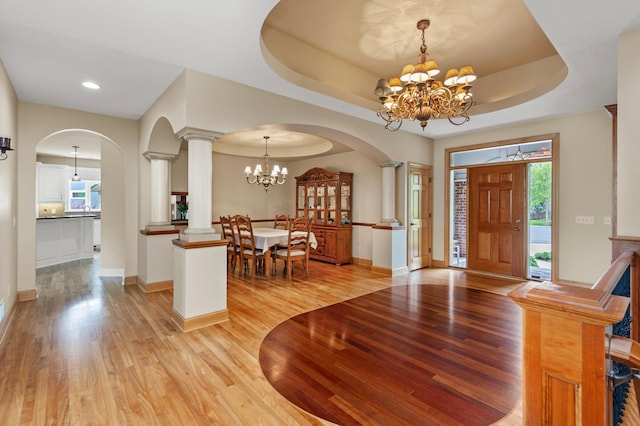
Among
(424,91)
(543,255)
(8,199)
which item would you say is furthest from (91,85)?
(543,255)

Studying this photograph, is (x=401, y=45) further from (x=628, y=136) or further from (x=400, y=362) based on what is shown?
(x=400, y=362)

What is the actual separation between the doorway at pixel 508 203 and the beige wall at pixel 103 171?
222 inches

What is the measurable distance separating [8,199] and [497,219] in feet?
22.7

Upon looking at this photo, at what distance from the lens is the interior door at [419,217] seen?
586 cm

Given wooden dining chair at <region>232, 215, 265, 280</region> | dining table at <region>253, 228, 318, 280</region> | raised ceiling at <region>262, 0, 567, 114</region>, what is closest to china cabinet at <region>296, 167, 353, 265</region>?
dining table at <region>253, 228, 318, 280</region>

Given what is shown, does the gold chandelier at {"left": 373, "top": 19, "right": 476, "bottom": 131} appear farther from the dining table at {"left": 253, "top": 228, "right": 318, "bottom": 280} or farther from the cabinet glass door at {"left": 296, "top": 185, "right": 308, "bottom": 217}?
the cabinet glass door at {"left": 296, "top": 185, "right": 308, "bottom": 217}

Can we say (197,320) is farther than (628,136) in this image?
Yes

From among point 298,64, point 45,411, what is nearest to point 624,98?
point 298,64

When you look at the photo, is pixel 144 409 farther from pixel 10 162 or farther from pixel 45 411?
pixel 10 162

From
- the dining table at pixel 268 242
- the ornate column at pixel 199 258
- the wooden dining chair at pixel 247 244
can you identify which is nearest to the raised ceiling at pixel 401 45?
the ornate column at pixel 199 258

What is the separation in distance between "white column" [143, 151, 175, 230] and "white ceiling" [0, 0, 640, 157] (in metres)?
0.83

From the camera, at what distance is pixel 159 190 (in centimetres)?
453

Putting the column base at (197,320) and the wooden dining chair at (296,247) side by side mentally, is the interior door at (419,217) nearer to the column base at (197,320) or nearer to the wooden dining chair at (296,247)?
the wooden dining chair at (296,247)

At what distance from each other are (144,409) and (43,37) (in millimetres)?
2984
